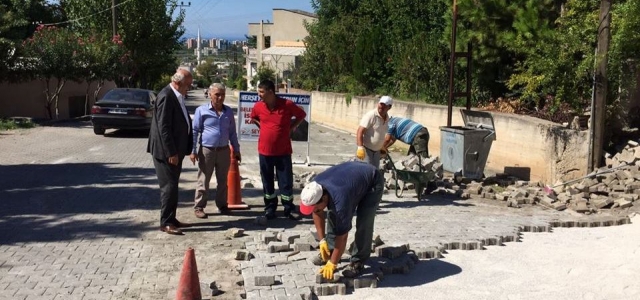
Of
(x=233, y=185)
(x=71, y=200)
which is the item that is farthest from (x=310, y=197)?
(x=71, y=200)

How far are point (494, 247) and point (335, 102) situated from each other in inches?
754

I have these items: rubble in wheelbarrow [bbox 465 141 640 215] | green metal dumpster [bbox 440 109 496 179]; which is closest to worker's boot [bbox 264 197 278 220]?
rubble in wheelbarrow [bbox 465 141 640 215]

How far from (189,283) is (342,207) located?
1400 millimetres

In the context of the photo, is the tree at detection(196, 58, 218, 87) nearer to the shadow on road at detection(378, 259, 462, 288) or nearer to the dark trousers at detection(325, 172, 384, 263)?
the shadow on road at detection(378, 259, 462, 288)

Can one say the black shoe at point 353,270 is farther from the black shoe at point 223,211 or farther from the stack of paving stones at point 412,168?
the stack of paving stones at point 412,168

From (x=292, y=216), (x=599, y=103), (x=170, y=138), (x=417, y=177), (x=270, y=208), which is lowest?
(x=292, y=216)

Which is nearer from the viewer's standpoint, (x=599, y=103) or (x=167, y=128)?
(x=167, y=128)

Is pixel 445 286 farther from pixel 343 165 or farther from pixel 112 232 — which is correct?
pixel 112 232

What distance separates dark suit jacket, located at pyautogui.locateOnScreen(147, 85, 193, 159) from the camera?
7.27 m

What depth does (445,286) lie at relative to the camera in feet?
19.5

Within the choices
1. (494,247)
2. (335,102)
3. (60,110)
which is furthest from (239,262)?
(60,110)

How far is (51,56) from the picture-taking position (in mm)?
22688

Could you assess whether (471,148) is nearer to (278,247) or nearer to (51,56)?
(278,247)

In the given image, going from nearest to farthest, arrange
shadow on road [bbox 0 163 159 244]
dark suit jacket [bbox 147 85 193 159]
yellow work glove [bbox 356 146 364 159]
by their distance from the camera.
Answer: dark suit jacket [bbox 147 85 193 159] → shadow on road [bbox 0 163 159 244] → yellow work glove [bbox 356 146 364 159]
